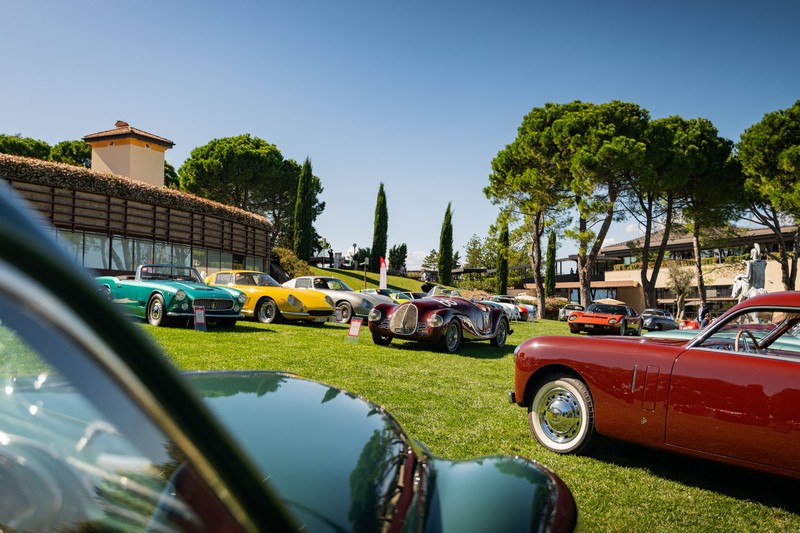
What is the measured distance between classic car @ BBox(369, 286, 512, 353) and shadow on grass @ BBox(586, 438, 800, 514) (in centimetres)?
590

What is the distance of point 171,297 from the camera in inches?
423

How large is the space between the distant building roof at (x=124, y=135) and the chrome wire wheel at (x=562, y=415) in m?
29.7

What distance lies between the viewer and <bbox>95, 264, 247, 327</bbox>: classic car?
10.8 meters

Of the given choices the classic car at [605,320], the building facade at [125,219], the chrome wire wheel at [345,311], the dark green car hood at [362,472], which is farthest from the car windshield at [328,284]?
the dark green car hood at [362,472]

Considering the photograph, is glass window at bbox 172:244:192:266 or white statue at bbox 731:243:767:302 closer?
white statue at bbox 731:243:767:302

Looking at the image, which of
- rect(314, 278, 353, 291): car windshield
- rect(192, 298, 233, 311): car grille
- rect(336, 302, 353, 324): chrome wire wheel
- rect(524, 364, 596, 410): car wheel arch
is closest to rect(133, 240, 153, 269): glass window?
rect(314, 278, 353, 291): car windshield

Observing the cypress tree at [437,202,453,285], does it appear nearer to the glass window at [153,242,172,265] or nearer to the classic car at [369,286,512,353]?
the glass window at [153,242,172,265]

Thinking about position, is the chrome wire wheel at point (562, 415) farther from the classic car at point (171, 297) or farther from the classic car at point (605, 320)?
the classic car at point (605, 320)

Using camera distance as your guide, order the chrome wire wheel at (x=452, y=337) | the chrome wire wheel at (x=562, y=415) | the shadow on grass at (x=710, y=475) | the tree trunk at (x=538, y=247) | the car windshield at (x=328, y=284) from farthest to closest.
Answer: the tree trunk at (x=538, y=247), the car windshield at (x=328, y=284), the chrome wire wheel at (x=452, y=337), the chrome wire wheel at (x=562, y=415), the shadow on grass at (x=710, y=475)

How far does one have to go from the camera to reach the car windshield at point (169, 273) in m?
11.9

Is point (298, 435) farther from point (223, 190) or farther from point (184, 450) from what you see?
point (223, 190)

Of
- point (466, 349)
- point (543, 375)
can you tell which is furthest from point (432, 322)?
point (543, 375)

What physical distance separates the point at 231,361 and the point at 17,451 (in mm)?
6786

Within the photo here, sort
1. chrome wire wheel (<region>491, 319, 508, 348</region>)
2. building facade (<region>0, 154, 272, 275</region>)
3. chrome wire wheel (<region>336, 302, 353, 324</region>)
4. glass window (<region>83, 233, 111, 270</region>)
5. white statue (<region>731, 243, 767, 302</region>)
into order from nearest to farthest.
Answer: chrome wire wheel (<region>491, 319, 508, 348</region>), white statue (<region>731, 243, 767, 302</region>), chrome wire wheel (<region>336, 302, 353, 324</region>), building facade (<region>0, 154, 272, 275</region>), glass window (<region>83, 233, 111, 270</region>)
